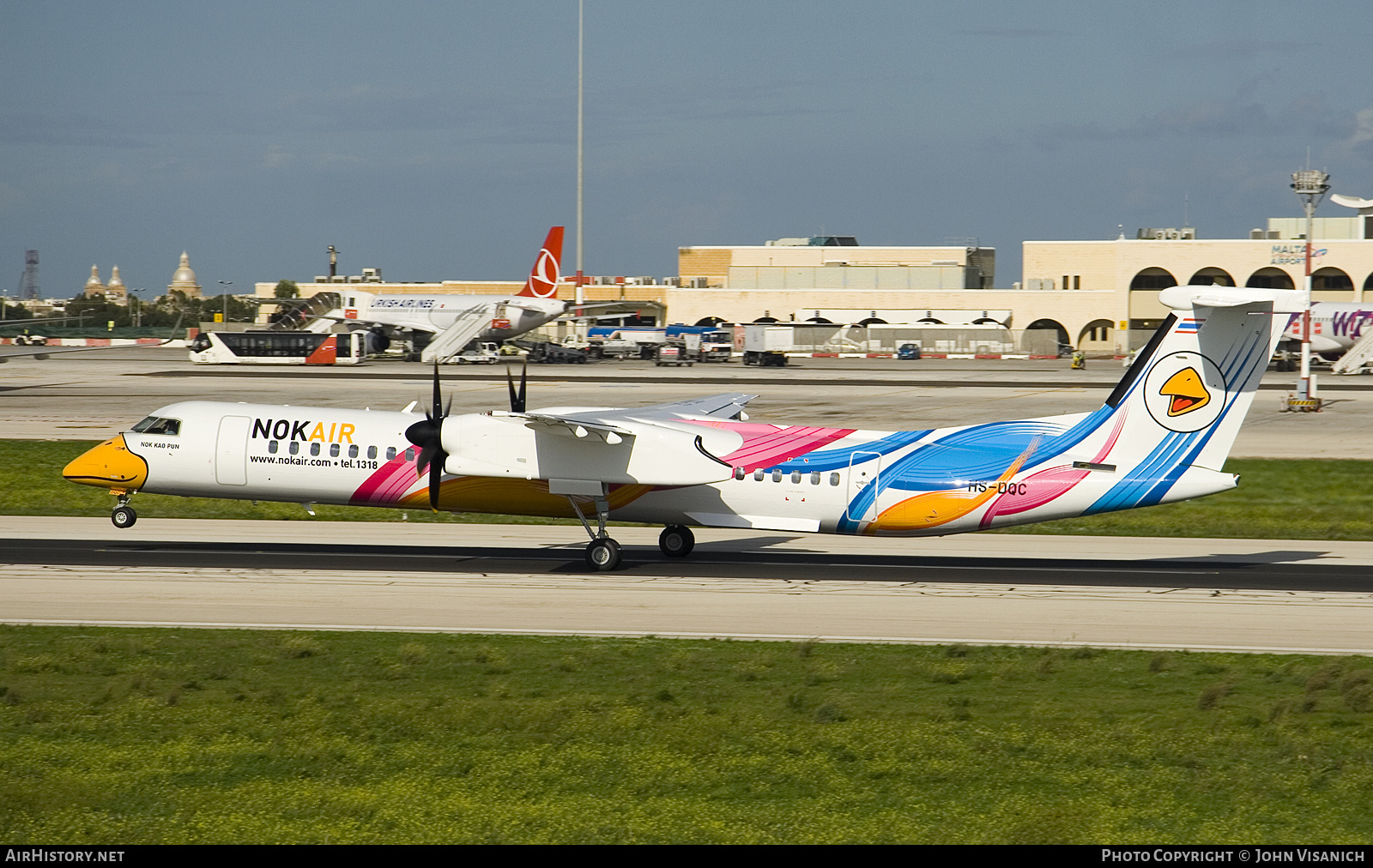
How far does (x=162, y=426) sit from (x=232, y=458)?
75.5 inches

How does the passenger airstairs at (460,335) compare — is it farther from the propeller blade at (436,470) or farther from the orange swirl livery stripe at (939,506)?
the orange swirl livery stripe at (939,506)

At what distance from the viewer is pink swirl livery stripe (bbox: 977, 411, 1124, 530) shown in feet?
80.9

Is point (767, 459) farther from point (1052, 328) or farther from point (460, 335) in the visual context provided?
point (1052, 328)

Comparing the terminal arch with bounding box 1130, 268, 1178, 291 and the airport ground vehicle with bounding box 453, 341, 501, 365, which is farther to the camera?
the terminal arch with bounding box 1130, 268, 1178, 291

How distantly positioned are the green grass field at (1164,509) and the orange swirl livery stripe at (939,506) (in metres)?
8.88

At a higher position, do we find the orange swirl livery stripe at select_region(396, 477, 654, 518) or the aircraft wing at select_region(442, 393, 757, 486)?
the aircraft wing at select_region(442, 393, 757, 486)

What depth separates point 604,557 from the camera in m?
26.0

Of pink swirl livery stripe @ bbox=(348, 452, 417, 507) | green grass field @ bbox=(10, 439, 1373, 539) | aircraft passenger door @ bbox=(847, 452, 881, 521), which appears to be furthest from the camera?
green grass field @ bbox=(10, 439, 1373, 539)

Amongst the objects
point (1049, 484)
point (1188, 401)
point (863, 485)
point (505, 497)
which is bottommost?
point (505, 497)

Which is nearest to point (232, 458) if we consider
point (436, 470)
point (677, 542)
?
point (436, 470)

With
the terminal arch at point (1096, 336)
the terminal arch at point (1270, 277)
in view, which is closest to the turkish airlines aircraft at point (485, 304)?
the terminal arch at point (1096, 336)

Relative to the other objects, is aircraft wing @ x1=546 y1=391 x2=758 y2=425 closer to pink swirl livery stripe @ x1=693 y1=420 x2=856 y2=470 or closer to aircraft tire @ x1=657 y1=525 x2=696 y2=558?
pink swirl livery stripe @ x1=693 y1=420 x2=856 y2=470

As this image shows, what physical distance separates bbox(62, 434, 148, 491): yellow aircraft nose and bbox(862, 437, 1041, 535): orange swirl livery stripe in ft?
51.5

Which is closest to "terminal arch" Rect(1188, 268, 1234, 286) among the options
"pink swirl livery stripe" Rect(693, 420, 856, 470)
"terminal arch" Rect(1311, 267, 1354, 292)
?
"terminal arch" Rect(1311, 267, 1354, 292)
